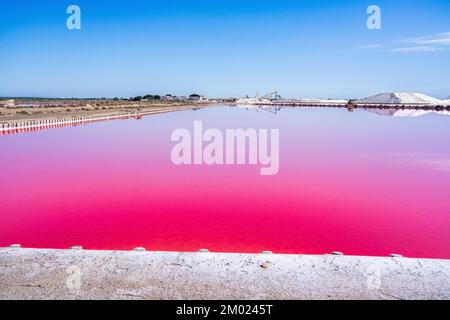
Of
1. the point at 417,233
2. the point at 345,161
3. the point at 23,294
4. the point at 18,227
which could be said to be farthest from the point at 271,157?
the point at 23,294

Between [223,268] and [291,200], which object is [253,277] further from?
[291,200]

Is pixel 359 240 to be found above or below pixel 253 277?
below

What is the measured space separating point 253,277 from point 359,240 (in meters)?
2.92

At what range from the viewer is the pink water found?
591 cm

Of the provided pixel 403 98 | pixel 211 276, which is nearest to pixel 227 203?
pixel 211 276

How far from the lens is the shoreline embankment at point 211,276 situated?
11.3ft

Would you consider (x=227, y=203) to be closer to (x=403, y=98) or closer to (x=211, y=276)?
(x=211, y=276)

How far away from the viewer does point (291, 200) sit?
26.6 feet

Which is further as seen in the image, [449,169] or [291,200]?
[449,169]

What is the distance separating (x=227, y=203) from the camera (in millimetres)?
7918

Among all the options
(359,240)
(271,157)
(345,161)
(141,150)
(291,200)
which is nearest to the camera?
(359,240)

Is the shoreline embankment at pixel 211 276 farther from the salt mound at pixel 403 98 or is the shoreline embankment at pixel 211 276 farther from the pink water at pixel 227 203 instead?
the salt mound at pixel 403 98

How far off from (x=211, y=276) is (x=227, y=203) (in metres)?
4.14

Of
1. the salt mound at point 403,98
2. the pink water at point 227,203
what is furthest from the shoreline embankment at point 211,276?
the salt mound at point 403,98
